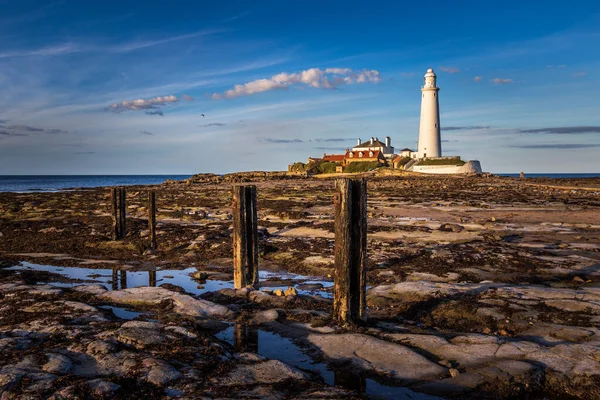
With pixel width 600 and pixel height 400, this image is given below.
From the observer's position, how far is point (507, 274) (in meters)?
12.0

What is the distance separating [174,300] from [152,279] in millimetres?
3779

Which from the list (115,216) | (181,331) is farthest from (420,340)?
(115,216)

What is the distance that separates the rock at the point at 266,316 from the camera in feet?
28.3

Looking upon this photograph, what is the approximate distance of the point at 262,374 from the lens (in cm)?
612

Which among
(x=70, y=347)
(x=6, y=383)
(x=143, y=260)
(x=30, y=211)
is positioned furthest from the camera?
(x=30, y=211)

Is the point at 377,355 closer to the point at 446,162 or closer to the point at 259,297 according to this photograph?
the point at 259,297

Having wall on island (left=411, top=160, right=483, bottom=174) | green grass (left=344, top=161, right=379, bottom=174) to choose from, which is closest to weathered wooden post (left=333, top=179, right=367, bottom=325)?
wall on island (left=411, top=160, right=483, bottom=174)

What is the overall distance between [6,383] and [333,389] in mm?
4034

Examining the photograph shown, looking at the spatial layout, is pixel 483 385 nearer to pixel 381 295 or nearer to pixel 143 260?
pixel 381 295

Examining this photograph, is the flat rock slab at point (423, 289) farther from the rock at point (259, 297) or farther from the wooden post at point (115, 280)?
the wooden post at point (115, 280)

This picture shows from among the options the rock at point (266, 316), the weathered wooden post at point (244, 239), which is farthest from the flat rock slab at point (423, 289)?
the weathered wooden post at point (244, 239)

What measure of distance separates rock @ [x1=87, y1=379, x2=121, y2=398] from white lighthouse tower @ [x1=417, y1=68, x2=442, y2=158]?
79.3 m

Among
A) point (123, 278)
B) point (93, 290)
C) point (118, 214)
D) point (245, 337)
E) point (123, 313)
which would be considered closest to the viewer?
point (245, 337)

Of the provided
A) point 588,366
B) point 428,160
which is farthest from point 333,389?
point 428,160
